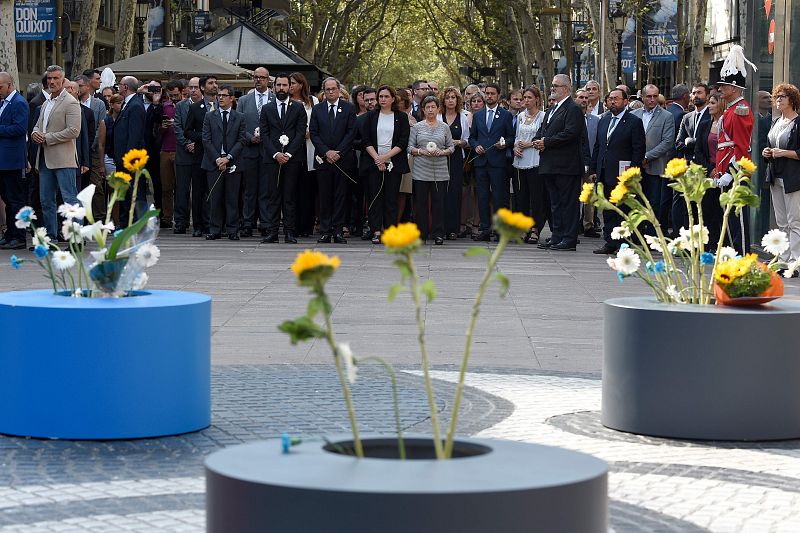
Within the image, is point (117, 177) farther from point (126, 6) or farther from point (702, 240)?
point (126, 6)

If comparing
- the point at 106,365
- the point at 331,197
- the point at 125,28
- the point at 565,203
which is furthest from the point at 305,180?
the point at 125,28

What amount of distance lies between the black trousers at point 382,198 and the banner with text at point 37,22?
15.5 metres

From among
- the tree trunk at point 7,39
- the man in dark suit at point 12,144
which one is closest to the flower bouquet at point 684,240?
the man in dark suit at point 12,144

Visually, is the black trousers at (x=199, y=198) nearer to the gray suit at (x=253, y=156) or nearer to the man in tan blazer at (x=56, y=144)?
the gray suit at (x=253, y=156)

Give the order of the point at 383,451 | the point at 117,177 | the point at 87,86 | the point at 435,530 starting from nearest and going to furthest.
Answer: the point at 435,530
the point at 383,451
the point at 117,177
the point at 87,86

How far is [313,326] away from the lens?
4.02 metres

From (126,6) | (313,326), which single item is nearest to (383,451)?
(313,326)

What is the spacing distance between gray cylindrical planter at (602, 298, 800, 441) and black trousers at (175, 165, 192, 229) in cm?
1523

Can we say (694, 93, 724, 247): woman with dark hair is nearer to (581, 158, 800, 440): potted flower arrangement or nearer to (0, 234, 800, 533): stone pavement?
(0, 234, 800, 533): stone pavement

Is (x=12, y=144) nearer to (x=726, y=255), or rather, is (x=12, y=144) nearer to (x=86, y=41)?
(x=726, y=255)

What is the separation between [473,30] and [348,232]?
45.7m

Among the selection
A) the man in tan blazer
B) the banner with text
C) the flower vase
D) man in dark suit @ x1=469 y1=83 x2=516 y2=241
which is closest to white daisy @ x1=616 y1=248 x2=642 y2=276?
the flower vase

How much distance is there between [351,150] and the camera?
21.1 meters

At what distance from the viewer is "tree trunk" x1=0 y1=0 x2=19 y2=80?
86.3 feet
